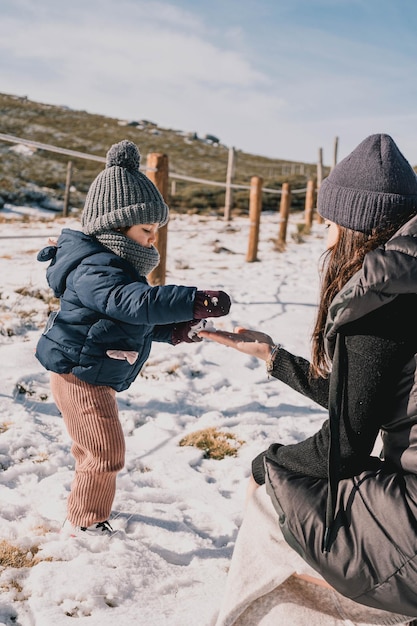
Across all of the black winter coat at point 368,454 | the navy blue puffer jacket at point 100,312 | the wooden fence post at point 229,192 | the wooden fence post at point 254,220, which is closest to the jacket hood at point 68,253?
the navy blue puffer jacket at point 100,312

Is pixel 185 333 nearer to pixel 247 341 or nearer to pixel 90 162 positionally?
pixel 247 341

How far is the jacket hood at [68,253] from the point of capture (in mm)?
2160

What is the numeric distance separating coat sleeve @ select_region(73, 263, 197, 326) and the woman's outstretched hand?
13 cm

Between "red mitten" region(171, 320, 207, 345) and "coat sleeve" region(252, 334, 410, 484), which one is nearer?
"coat sleeve" region(252, 334, 410, 484)

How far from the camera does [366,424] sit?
53.9 inches

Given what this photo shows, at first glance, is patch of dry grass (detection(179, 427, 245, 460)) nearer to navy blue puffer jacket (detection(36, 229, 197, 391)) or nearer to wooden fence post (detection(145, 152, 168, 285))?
navy blue puffer jacket (detection(36, 229, 197, 391))

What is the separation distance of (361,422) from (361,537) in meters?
0.25

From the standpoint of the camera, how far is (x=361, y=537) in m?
1.32

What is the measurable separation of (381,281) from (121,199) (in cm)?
124

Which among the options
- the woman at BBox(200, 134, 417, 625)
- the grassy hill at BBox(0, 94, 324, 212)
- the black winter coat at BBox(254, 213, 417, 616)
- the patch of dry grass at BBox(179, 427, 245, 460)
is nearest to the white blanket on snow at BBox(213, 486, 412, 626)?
the woman at BBox(200, 134, 417, 625)

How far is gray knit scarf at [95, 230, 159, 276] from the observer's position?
7.19 feet

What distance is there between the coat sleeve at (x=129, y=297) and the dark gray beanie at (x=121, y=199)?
0.68ft

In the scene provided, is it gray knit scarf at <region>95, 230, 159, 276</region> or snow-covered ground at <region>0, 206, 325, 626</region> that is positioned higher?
gray knit scarf at <region>95, 230, 159, 276</region>

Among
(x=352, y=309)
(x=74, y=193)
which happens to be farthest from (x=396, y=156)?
(x=74, y=193)
